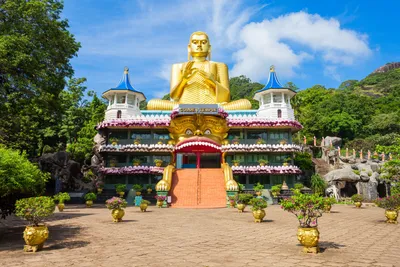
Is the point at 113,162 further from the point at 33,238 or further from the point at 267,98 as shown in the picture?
the point at 33,238

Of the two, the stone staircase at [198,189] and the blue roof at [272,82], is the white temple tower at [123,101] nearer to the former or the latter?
the stone staircase at [198,189]

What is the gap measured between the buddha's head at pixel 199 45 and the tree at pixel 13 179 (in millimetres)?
25625

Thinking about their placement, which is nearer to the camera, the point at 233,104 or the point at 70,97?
the point at 233,104

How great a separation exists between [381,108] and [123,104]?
51587 mm

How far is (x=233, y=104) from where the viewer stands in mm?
31781

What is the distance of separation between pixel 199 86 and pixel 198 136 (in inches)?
271

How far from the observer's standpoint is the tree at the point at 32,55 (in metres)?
16.9

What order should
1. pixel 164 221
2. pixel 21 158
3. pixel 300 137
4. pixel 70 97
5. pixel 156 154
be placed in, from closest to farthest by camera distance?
pixel 21 158, pixel 164 221, pixel 156 154, pixel 70 97, pixel 300 137

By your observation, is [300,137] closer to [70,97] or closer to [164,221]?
[70,97]

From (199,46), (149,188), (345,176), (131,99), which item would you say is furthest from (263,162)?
(199,46)

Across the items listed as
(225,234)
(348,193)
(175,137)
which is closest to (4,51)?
(225,234)

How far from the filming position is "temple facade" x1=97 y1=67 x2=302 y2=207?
27078mm

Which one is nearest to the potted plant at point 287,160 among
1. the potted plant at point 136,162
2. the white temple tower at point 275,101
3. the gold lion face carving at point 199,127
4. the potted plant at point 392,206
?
the white temple tower at point 275,101

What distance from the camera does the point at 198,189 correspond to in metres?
23.1
